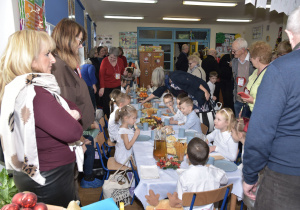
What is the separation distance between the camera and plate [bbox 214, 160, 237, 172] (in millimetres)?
1899

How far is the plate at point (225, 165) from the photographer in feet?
6.23

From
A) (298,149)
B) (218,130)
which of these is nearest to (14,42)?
(298,149)

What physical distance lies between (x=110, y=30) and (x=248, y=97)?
914 cm

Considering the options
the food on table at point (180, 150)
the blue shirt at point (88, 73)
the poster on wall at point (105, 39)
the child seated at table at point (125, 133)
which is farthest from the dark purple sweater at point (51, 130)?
the poster on wall at point (105, 39)

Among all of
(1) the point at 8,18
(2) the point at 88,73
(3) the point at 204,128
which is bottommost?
(3) the point at 204,128

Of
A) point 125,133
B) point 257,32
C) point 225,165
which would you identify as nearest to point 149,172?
point 225,165

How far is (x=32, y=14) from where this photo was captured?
2.21 meters

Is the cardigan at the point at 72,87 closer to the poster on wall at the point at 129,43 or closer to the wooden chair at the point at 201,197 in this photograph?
the wooden chair at the point at 201,197

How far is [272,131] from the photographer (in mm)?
1122

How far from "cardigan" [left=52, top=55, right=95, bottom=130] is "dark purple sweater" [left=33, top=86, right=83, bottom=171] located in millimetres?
528

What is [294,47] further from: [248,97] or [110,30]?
[110,30]

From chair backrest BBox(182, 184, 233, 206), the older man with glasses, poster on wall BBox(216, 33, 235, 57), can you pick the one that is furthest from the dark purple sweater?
poster on wall BBox(216, 33, 235, 57)

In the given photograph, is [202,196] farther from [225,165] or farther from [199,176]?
[225,165]

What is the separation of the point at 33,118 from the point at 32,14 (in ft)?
5.02
